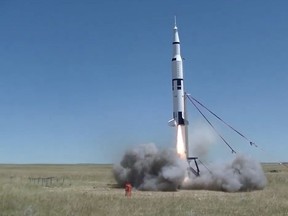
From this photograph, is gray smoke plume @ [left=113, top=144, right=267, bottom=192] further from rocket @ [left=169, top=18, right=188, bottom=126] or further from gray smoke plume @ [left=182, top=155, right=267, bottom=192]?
rocket @ [left=169, top=18, right=188, bottom=126]

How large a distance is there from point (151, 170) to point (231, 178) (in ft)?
21.9

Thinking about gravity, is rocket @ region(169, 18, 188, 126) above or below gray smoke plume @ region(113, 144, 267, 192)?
above

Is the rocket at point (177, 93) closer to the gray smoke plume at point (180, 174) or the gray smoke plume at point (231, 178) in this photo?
the gray smoke plume at point (180, 174)

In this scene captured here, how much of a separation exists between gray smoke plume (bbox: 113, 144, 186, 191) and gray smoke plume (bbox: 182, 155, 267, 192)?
178 cm

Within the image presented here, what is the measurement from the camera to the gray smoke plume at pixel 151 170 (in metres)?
38.6

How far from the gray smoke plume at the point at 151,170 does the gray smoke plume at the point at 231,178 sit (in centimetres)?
178

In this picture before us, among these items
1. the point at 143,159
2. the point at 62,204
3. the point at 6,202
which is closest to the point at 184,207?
the point at 62,204

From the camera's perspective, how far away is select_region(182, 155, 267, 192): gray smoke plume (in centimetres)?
3947

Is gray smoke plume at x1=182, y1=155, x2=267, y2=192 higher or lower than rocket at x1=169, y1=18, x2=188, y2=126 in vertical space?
lower

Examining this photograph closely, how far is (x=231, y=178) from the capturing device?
39750 millimetres

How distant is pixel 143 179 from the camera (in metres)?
40.9

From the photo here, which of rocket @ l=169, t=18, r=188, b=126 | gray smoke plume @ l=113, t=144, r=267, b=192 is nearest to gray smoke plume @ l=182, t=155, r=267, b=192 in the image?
gray smoke plume @ l=113, t=144, r=267, b=192

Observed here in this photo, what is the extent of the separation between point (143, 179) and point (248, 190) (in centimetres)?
854

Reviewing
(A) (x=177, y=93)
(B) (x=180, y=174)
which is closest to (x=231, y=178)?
(B) (x=180, y=174)
